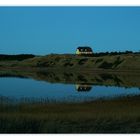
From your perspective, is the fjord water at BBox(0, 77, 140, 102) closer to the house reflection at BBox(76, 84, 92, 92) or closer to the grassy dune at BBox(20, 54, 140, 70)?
the house reflection at BBox(76, 84, 92, 92)

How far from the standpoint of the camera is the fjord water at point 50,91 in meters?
11.8

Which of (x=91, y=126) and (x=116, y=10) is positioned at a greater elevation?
(x=116, y=10)

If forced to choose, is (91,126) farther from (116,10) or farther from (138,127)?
(116,10)

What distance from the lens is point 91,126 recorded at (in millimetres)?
11641

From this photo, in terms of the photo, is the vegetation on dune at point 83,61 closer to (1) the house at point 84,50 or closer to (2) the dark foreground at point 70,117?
(1) the house at point 84,50

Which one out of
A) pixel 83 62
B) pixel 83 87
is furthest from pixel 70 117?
pixel 83 62

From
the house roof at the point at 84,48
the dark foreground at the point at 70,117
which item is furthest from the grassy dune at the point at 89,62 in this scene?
the dark foreground at the point at 70,117

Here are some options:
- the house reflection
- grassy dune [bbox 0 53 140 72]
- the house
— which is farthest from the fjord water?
the house

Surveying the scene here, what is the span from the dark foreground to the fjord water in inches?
2.9

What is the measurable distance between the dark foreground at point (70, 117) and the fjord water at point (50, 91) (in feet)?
0.24

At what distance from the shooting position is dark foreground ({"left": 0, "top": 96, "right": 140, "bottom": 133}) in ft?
38.1

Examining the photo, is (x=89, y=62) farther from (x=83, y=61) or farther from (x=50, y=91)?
(x=50, y=91)
